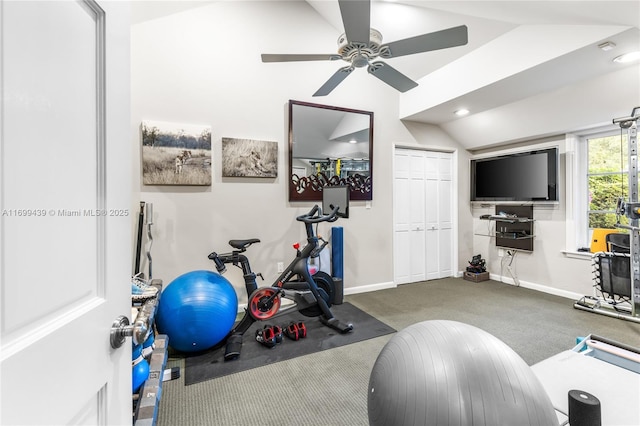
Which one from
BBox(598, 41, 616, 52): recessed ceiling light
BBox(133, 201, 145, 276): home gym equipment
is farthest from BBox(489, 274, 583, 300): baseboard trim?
BBox(133, 201, 145, 276): home gym equipment

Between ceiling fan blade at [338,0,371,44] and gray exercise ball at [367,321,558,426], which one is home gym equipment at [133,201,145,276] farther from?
gray exercise ball at [367,321,558,426]

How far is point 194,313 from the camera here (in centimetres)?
245

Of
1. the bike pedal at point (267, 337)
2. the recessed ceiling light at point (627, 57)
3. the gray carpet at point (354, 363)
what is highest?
the recessed ceiling light at point (627, 57)

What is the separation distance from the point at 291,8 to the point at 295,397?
4.49 metres

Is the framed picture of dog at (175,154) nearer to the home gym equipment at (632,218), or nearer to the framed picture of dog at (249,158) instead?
the framed picture of dog at (249,158)

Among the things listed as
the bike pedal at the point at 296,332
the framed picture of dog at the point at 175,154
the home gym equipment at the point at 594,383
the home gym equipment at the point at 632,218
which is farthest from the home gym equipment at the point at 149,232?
the home gym equipment at the point at 632,218

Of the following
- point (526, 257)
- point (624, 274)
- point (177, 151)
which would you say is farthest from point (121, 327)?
point (526, 257)

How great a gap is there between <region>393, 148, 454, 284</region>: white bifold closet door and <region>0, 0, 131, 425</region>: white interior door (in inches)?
173

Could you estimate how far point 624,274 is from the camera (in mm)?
3389

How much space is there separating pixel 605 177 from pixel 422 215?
2.45 metres

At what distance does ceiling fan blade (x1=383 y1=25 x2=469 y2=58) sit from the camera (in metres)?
2.03

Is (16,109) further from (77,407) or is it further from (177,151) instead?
(177,151)

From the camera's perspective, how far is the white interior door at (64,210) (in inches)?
18.6

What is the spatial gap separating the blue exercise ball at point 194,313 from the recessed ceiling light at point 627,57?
14.0 feet
